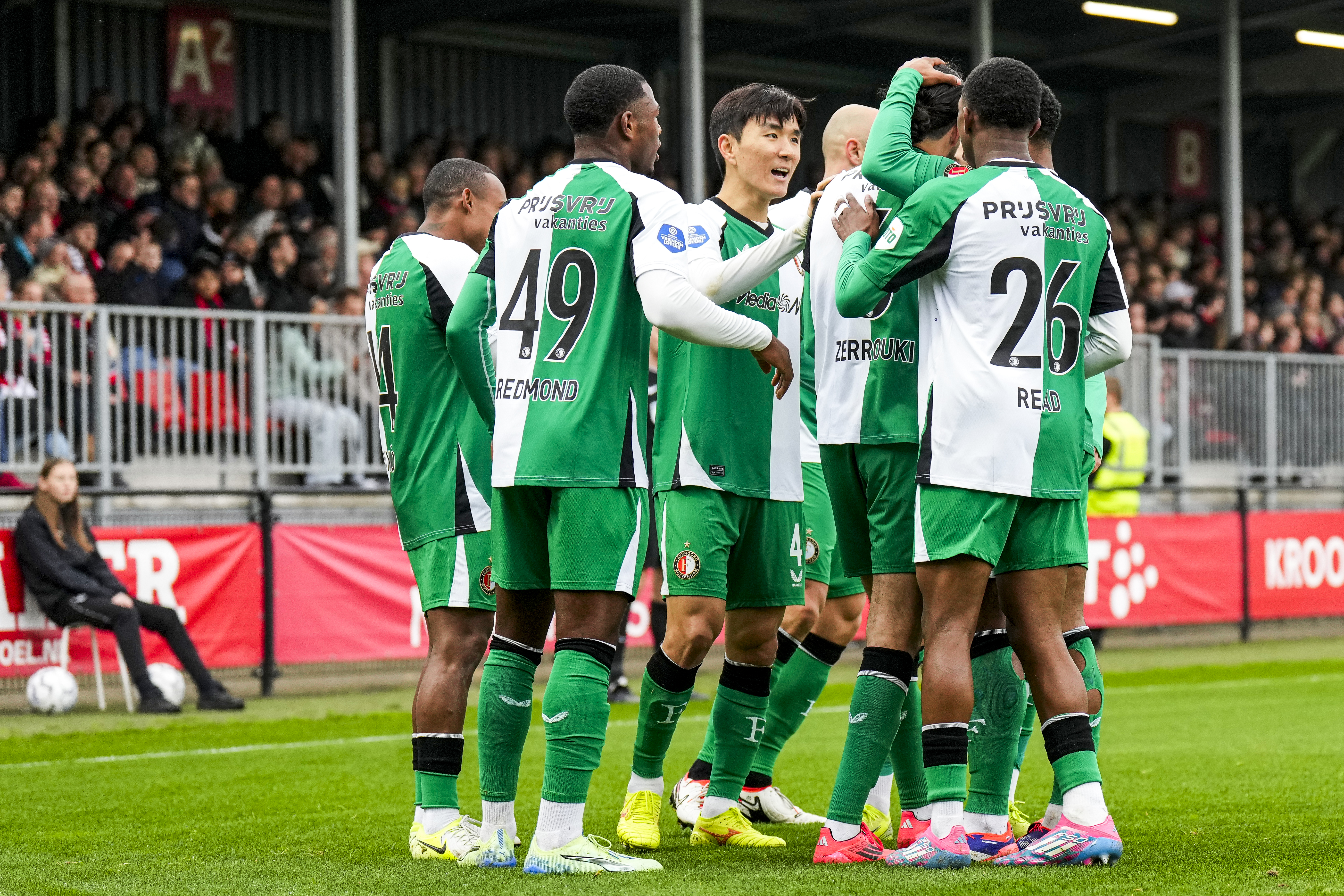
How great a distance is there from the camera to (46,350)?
40.5ft

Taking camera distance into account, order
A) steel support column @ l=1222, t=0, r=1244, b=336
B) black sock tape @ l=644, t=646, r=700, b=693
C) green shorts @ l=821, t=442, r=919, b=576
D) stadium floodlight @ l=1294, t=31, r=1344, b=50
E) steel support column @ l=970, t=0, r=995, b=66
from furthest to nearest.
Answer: stadium floodlight @ l=1294, t=31, r=1344, b=50
steel support column @ l=1222, t=0, r=1244, b=336
steel support column @ l=970, t=0, r=995, b=66
black sock tape @ l=644, t=646, r=700, b=693
green shorts @ l=821, t=442, r=919, b=576

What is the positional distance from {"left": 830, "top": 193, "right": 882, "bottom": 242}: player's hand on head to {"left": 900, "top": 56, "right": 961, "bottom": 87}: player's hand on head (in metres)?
0.39

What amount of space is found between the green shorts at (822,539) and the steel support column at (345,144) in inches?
361

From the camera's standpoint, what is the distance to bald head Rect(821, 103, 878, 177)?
5.87m

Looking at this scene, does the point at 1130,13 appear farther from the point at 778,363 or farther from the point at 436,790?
the point at 436,790

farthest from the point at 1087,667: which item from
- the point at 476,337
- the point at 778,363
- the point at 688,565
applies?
the point at 476,337

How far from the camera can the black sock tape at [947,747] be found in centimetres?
471

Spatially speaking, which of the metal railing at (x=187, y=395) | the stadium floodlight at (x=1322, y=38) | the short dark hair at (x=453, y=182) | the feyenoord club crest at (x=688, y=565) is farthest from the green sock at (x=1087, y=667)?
the stadium floodlight at (x=1322, y=38)

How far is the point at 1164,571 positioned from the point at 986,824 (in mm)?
11029

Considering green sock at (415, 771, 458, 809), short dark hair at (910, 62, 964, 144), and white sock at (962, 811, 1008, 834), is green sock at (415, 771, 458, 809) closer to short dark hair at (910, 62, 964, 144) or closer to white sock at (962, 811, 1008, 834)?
white sock at (962, 811, 1008, 834)

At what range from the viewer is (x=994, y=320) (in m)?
4.75

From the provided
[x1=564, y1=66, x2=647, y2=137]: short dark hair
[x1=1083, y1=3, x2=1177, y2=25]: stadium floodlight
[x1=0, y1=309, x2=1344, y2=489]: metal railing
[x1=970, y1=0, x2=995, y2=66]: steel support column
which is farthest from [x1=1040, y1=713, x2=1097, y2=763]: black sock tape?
[x1=1083, y1=3, x2=1177, y2=25]: stadium floodlight

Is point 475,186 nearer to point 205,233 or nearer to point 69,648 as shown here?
point 69,648

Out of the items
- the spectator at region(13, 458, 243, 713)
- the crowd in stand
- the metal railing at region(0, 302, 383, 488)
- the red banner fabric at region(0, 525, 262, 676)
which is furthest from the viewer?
the crowd in stand
